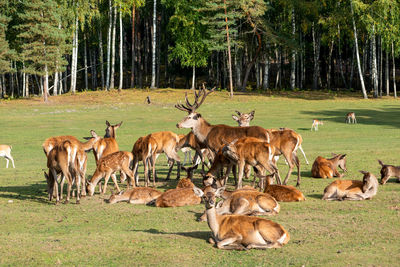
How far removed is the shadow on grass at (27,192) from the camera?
1241cm

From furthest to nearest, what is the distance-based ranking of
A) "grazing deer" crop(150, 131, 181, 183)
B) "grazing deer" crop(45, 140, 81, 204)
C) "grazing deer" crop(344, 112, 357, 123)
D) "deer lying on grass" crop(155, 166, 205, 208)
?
"grazing deer" crop(344, 112, 357, 123) → "grazing deer" crop(150, 131, 181, 183) → "grazing deer" crop(45, 140, 81, 204) → "deer lying on grass" crop(155, 166, 205, 208)

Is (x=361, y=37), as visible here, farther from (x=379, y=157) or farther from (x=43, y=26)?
(x=379, y=157)

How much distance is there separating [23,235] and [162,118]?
27.6 meters

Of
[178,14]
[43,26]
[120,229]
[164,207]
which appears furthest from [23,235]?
[178,14]

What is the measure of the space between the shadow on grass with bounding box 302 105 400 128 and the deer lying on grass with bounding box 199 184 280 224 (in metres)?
22.9

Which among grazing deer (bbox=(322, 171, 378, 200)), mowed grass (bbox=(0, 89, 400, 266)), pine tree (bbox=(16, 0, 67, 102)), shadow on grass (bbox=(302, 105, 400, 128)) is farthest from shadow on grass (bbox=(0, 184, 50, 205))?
pine tree (bbox=(16, 0, 67, 102))

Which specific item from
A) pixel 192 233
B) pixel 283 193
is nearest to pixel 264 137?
pixel 283 193

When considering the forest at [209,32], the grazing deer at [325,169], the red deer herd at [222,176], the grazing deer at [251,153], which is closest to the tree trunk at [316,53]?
the forest at [209,32]

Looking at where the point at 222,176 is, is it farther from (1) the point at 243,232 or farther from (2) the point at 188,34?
(2) the point at 188,34

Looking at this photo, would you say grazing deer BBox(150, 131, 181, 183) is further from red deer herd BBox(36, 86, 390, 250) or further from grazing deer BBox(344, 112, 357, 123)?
grazing deer BBox(344, 112, 357, 123)

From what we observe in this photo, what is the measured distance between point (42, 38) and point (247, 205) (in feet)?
140

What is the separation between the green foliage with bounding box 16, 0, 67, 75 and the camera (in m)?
47.1

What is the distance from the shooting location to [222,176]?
1321 centimetres

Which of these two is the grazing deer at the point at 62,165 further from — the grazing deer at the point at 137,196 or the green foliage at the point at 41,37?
the green foliage at the point at 41,37
